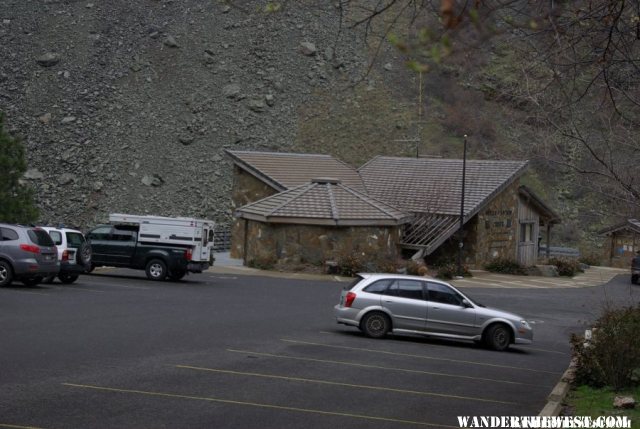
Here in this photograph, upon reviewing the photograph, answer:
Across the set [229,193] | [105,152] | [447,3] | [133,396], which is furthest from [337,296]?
[105,152]

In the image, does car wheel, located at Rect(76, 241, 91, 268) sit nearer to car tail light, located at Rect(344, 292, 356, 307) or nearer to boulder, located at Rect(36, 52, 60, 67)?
car tail light, located at Rect(344, 292, 356, 307)

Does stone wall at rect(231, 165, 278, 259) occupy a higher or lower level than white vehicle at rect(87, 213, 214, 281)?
higher

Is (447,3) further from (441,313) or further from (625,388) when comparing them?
(441,313)

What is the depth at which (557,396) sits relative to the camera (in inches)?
500

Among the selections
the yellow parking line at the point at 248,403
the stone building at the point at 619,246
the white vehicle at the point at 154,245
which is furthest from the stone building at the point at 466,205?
the yellow parking line at the point at 248,403

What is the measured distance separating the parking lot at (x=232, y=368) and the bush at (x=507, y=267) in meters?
18.4

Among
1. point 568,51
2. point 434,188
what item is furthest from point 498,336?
point 434,188

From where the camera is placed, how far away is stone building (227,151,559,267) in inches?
1507

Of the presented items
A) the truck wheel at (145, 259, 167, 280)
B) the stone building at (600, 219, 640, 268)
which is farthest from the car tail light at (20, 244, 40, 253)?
the stone building at (600, 219, 640, 268)

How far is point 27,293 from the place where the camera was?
23656mm

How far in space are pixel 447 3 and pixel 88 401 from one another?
682 cm

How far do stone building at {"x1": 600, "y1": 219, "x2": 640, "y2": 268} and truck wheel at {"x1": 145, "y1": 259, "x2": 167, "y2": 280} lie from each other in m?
31.2

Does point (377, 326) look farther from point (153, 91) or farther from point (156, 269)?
point (153, 91)

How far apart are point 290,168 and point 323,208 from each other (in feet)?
24.2
